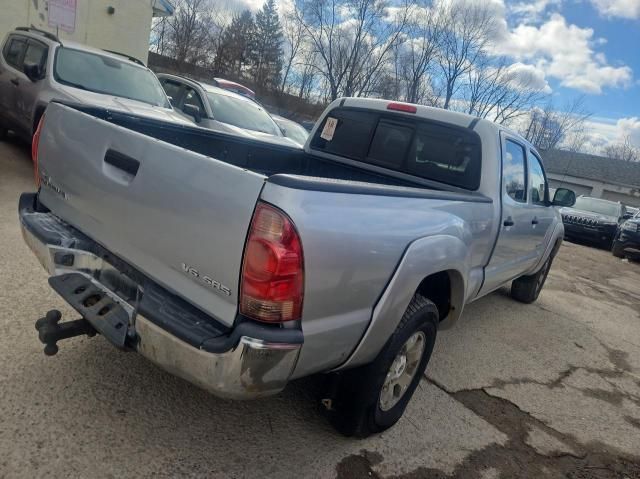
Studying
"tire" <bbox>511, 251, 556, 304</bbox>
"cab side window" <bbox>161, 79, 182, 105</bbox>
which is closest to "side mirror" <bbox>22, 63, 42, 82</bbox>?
"cab side window" <bbox>161, 79, 182, 105</bbox>

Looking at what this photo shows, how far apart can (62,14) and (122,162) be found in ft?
36.2

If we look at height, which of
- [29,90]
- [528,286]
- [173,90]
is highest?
[173,90]

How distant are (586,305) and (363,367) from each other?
5.83 metres

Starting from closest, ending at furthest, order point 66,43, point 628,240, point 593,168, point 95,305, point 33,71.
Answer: point 95,305, point 33,71, point 66,43, point 628,240, point 593,168

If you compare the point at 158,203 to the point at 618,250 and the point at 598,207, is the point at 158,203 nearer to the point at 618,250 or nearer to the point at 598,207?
the point at 618,250

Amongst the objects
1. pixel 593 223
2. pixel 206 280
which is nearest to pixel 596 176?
pixel 593 223

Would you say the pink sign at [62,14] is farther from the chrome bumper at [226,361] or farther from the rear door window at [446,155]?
the chrome bumper at [226,361]

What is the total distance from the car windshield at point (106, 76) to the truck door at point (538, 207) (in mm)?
5442

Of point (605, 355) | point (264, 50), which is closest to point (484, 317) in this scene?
point (605, 355)

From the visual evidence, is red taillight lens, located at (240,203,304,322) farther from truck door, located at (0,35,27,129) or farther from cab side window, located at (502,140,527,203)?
truck door, located at (0,35,27,129)

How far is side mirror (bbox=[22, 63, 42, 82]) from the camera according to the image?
655 cm

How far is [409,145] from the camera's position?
153 inches

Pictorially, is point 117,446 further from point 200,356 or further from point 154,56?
point 154,56

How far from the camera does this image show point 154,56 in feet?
127
